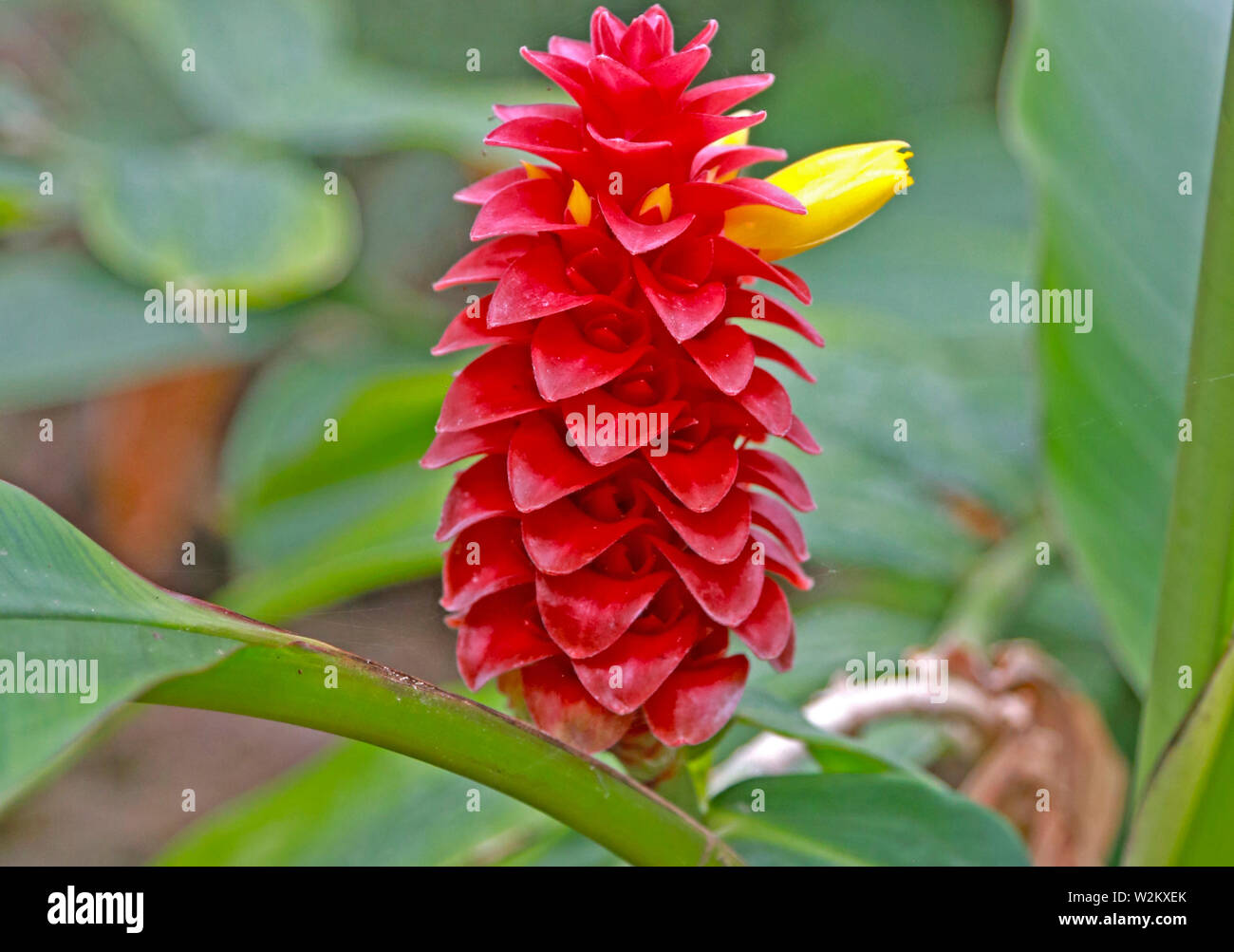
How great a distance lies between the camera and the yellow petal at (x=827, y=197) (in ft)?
1.42

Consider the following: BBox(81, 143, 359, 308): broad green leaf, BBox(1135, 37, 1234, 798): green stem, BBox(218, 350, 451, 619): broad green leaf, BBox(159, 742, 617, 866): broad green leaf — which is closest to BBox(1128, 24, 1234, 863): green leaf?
BBox(1135, 37, 1234, 798): green stem

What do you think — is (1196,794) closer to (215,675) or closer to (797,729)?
(797,729)

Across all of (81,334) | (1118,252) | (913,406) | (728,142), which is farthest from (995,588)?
(81,334)

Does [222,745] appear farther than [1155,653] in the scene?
Yes

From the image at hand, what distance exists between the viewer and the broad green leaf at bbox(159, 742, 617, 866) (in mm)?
764

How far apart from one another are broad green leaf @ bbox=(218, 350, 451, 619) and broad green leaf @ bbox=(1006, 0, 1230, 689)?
1.72 ft

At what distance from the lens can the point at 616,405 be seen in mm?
419

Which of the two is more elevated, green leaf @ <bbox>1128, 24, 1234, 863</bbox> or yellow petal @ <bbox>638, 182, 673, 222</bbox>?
yellow petal @ <bbox>638, 182, 673, 222</bbox>

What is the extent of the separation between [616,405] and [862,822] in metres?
0.28

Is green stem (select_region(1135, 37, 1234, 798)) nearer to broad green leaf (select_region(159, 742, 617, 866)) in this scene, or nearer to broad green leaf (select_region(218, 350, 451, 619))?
broad green leaf (select_region(159, 742, 617, 866))

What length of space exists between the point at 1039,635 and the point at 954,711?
0.45m
